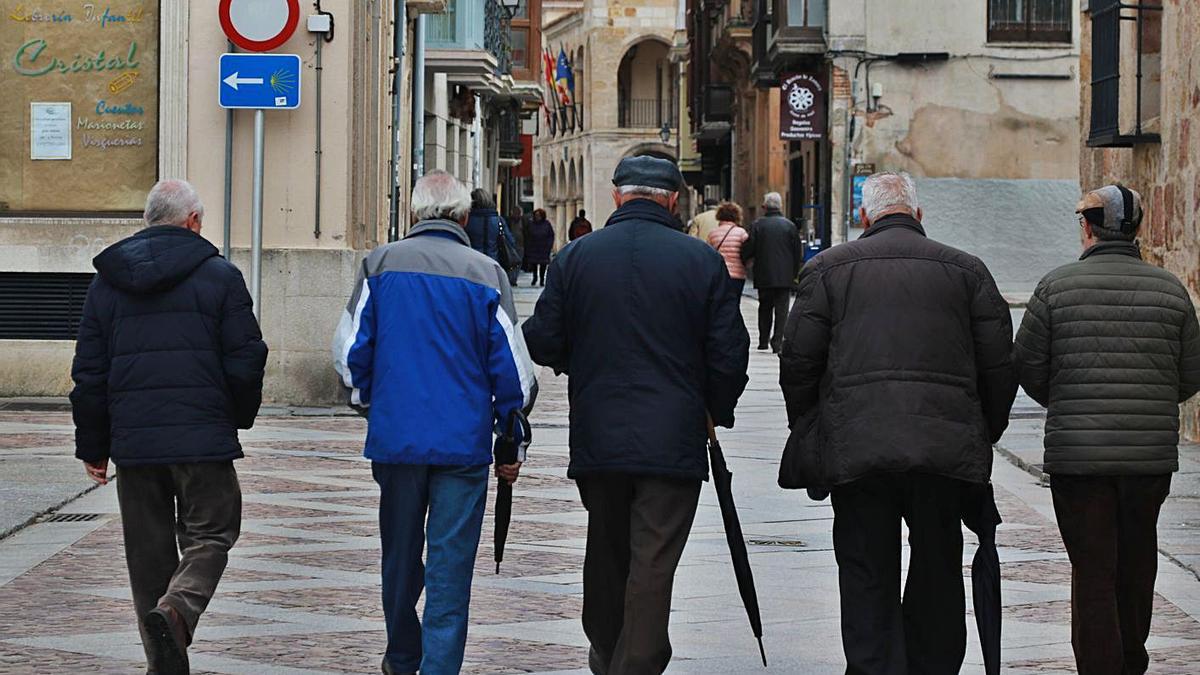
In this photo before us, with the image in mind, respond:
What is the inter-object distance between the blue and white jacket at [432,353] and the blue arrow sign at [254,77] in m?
9.59

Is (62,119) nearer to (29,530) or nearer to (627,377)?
(29,530)

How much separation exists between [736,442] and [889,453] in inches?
343

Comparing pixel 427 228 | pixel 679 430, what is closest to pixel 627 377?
pixel 679 430

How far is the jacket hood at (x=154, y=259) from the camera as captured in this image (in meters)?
7.00

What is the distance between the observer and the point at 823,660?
750 centimetres

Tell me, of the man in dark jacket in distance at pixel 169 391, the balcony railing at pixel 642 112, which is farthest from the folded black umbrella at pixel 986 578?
the balcony railing at pixel 642 112

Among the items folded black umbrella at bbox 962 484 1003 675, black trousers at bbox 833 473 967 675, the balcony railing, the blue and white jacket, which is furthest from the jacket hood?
the balcony railing

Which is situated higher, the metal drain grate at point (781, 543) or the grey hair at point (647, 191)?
the grey hair at point (647, 191)

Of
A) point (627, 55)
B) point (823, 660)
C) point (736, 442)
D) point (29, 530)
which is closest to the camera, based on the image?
point (823, 660)

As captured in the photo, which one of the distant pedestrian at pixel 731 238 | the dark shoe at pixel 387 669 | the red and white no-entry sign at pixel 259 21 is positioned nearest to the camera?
the dark shoe at pixel 387 669

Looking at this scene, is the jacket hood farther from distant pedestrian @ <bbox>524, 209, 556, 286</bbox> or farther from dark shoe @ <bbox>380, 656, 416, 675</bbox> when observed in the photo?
distant pedestrian @ <bbox>524, 209, 556, 286</bbox>

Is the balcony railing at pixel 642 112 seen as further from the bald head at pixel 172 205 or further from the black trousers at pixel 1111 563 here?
the black trousers at pixel 1111 563

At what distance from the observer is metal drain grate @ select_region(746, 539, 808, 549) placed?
10227mm

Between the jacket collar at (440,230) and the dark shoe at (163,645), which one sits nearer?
the dark shoe at (163,645)
